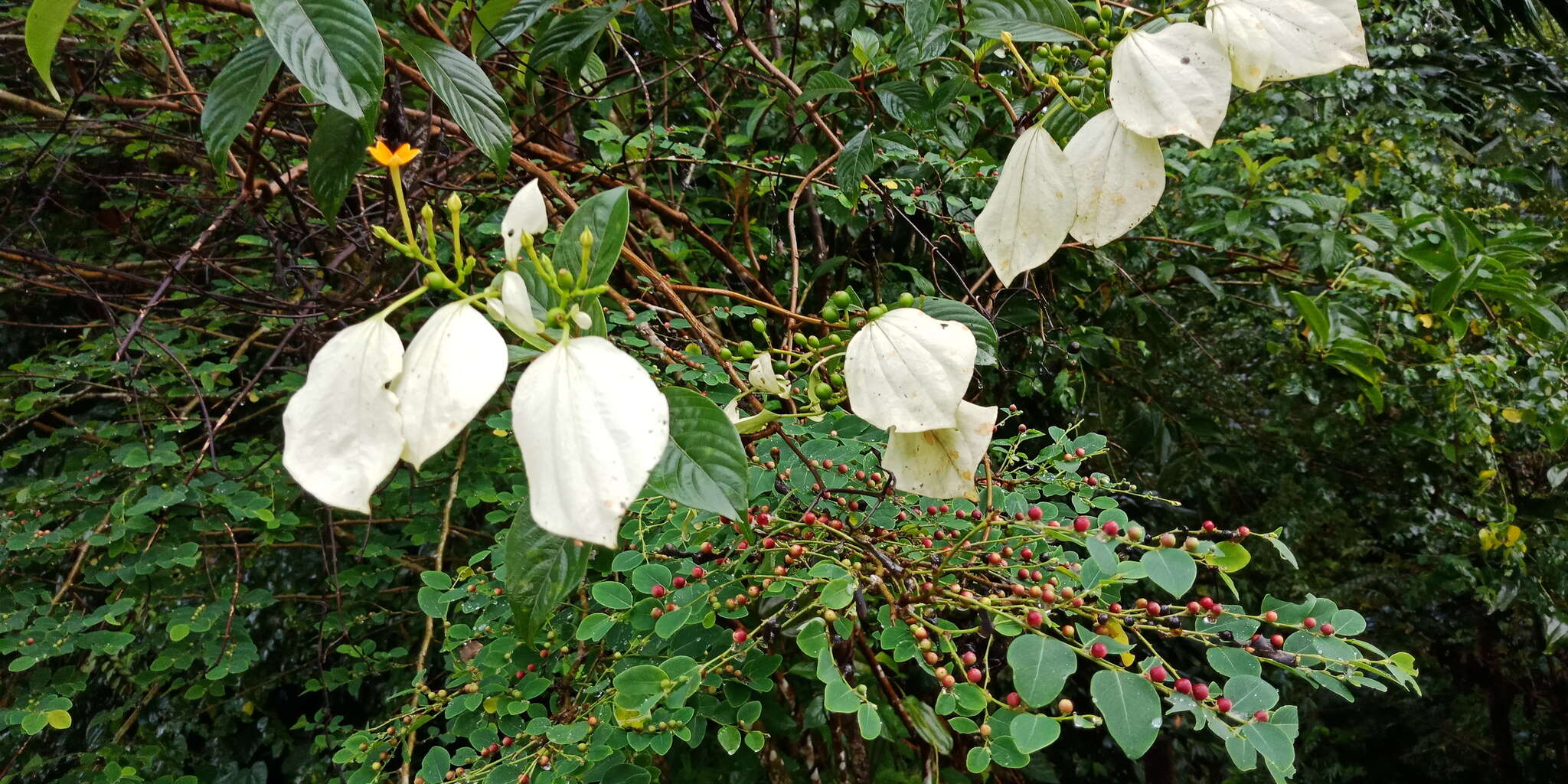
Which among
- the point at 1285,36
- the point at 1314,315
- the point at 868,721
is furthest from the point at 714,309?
the point at 1314,315

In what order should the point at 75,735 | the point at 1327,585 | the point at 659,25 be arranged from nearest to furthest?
the point at 659,25 → the point at 75,735 → the point at 1327,585

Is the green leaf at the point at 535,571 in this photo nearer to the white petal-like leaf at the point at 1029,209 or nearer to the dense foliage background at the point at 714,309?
the white petal-like leaf at the point at 1029,209

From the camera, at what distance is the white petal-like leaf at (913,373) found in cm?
40

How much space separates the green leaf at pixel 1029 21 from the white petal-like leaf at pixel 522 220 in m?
0.30

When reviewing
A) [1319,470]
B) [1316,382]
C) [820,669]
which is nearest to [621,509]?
[820,669]

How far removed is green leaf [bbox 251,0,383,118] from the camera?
1.41ft

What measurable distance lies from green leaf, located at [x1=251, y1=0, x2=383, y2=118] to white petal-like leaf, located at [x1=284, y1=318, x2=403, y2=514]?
18 centimetres

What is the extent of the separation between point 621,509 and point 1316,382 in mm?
1564

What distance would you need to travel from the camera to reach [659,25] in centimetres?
96

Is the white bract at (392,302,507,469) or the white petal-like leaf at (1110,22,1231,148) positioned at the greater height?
the white petal-like leaf at (1110,22,1231,148)

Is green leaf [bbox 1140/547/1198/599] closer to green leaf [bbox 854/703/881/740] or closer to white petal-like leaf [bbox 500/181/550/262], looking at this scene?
green leaf [bbox 854/703/881/740]

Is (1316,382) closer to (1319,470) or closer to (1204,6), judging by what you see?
(1319,470)

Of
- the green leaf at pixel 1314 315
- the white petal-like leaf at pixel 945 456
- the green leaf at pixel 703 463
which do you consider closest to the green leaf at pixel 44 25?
the green leaf at pixel 703 463

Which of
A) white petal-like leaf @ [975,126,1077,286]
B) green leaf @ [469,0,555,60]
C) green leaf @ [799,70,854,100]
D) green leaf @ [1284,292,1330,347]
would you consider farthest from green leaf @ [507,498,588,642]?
green leaf @ [1284,292,1330,347]
